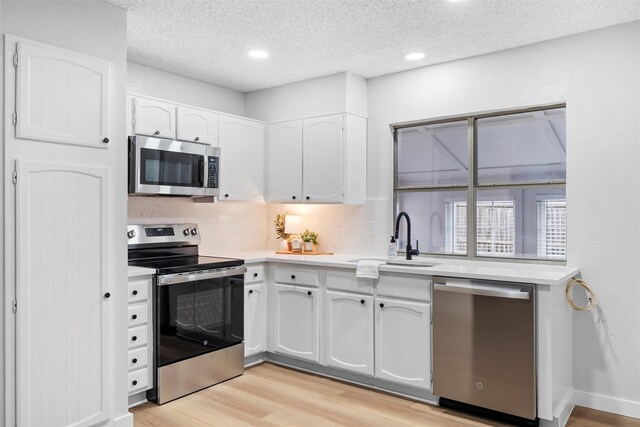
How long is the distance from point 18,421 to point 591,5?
12.6 ft

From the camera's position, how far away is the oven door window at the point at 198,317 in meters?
3.31

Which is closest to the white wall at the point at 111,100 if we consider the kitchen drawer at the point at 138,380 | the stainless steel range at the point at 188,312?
the kitchen drawer at the point at 138,380

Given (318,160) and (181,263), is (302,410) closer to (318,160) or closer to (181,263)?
(181,263)

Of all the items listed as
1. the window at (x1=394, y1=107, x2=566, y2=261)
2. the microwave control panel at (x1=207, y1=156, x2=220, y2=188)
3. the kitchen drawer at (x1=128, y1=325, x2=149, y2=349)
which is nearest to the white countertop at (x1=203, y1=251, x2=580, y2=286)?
the window at (x1=394, y1=107, x2=566, y2=261)

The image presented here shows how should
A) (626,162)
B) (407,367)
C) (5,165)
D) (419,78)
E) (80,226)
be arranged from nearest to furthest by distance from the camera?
(5,165) → (80,226) → (626,162) → (407,367) → (419,78)

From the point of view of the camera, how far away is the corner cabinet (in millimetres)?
4176

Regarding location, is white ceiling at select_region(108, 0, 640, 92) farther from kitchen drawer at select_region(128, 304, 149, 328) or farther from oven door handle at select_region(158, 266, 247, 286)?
kitchen drawer at select_region(128, 304, 149, 328)

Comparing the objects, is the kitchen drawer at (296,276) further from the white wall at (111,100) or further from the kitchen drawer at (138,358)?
the white wall at (111,100)

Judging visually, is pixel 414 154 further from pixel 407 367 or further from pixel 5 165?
pixel 5 165

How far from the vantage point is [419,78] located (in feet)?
13.3

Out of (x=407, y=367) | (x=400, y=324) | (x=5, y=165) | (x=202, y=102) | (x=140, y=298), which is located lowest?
(x=407, y=367)

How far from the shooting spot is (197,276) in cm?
351

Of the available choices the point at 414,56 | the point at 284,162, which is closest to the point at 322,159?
the point at 284,162

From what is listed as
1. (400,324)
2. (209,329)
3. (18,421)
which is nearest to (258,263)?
(209,329)
